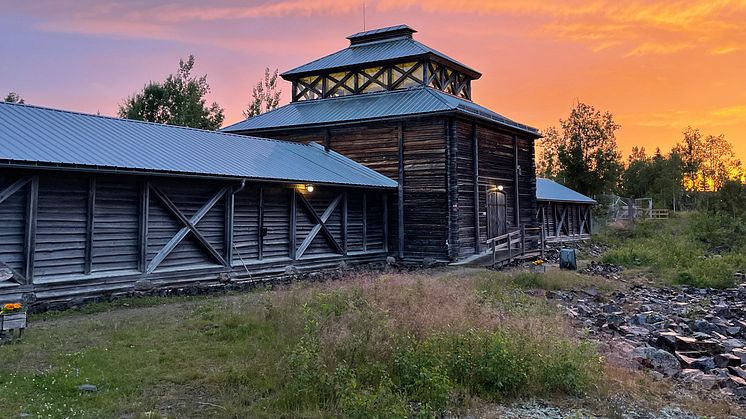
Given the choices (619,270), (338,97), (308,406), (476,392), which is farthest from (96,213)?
(619,270)

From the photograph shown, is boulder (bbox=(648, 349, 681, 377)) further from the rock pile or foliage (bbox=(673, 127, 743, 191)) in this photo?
foliage (bbox=(673, 127, 743, 191))

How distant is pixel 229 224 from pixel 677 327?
11653 millimetres

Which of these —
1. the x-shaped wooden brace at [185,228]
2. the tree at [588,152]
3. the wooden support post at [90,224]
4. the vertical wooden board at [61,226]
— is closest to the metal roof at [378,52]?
the x-shaped wooden brace at [185,228]

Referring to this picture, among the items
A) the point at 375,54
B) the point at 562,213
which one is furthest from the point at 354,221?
the point at 562,213

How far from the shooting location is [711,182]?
72.2m

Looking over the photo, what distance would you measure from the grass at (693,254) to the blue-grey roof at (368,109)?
7.63m

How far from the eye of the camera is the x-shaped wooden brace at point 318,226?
Answer: 17672mm

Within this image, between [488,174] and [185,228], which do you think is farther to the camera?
[488,174]

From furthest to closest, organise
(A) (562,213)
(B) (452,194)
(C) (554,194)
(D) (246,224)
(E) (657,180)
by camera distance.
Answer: (E) (657,180), (A) (562,213), (C) (554,194), (B) (452,194), (D) (246,224)

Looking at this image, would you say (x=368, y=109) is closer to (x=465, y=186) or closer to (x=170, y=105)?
(x=465, y=186)

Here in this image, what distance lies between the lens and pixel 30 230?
11.1 meters

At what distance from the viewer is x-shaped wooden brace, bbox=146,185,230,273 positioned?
44.2ft

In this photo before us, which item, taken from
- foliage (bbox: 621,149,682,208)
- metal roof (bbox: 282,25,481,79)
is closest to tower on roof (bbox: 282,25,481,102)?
metal roof (bbox: 282,25,481,79)

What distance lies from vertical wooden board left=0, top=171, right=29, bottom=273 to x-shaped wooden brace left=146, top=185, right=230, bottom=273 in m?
2.84
